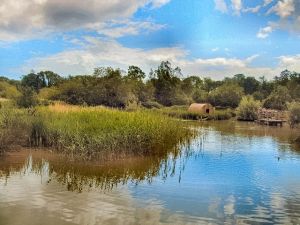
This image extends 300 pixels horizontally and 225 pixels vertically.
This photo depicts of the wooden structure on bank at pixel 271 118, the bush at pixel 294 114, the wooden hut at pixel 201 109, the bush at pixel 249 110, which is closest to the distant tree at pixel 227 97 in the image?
the wooden hut at pixel 201 109

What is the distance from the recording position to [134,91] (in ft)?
187

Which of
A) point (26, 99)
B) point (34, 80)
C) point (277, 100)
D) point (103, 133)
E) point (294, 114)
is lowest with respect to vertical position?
point (103, 133)

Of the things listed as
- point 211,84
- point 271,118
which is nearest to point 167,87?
point 271,118

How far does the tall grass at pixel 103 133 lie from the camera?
14067 millimetres

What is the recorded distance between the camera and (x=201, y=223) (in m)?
7.70

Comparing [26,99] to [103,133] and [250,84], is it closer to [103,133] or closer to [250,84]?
[103,133]

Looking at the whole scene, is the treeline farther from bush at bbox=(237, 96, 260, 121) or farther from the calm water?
the calm water

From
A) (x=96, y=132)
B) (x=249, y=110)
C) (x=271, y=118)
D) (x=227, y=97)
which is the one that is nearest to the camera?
(x=96, y=132)

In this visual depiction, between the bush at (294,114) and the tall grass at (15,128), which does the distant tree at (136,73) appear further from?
the tall grass at (15,128)

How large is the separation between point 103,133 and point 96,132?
0.36 metres

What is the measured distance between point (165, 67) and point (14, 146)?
2302 inches

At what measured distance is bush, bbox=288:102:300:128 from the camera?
121 feet

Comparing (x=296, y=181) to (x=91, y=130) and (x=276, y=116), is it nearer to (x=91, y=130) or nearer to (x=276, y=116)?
(x=91, y=130)

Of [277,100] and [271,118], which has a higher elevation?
[277,100]
